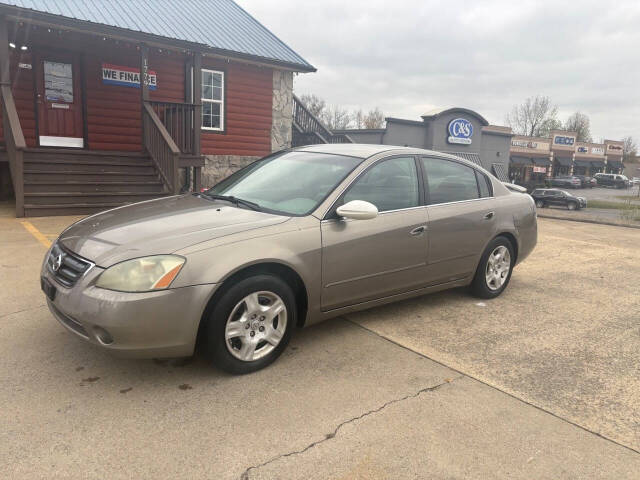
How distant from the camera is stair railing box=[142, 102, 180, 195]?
9539 millimetres

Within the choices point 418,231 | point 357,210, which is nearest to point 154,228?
point 357,210

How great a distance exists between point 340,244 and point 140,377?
5.27ft

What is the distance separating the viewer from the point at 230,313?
3.02 metres

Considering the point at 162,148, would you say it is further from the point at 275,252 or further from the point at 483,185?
the point at 275,252

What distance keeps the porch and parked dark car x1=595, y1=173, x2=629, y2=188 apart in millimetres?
62876

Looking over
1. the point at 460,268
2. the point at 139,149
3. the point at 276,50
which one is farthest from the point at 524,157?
the point at 460,268

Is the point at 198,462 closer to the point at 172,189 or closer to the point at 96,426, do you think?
the point at 96,426

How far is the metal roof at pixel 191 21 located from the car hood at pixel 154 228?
7.64 m

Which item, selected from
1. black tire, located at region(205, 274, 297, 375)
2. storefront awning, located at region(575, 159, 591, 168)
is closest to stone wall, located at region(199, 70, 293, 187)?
black tire, located at region(205, 274, 297, 375)

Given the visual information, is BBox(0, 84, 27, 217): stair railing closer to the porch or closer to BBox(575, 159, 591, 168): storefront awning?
the porch

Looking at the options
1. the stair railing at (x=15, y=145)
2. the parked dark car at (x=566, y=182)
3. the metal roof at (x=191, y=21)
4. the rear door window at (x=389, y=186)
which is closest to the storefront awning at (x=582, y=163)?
the parked dark car at (x=566, y=182)

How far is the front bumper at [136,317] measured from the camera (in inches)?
108

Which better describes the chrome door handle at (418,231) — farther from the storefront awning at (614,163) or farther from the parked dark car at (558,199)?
the storefront awning at (614,163)

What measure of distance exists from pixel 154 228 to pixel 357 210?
138cm
